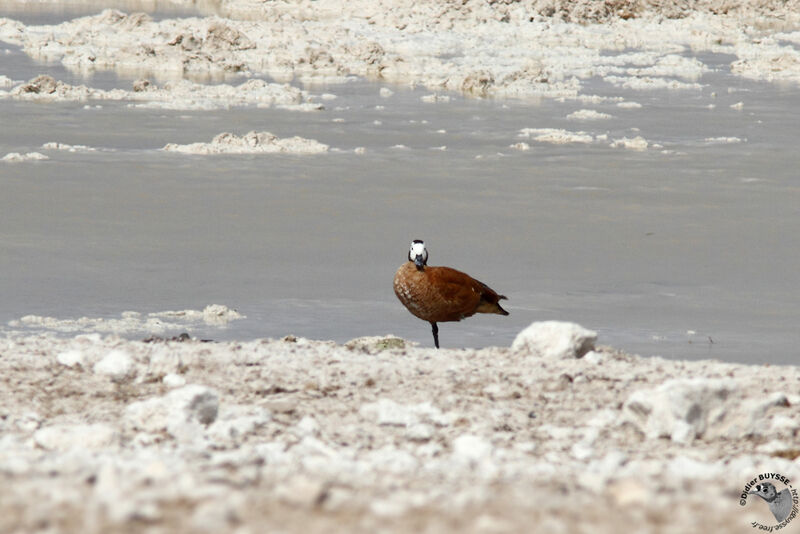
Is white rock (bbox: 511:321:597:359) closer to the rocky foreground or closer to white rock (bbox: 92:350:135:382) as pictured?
the rocky foreground

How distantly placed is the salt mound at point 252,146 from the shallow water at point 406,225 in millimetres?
326

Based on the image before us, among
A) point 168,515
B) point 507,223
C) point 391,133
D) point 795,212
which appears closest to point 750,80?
point 391,133

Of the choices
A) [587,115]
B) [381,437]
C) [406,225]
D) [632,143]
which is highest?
[587,115]

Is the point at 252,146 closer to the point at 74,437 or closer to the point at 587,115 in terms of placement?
the point at 587,115

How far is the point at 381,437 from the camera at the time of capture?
532cm

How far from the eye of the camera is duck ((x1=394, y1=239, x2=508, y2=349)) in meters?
7.43

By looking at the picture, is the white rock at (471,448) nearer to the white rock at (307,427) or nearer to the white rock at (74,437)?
the white rock at (307,427)

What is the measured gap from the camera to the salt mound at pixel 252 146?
14953mm

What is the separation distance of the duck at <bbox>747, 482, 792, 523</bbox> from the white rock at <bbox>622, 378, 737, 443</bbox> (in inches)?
46.8

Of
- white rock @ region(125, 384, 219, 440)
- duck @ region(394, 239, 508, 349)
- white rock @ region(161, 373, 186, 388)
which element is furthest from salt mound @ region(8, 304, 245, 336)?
white rock @ region(125, 384, 219, 440)

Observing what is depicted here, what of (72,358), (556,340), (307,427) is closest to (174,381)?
(72,358)

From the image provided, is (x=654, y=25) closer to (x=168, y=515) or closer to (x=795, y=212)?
(x=795, y=212)
